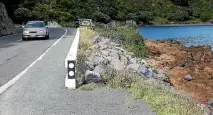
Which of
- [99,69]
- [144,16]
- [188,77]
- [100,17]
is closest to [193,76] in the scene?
[188,77]

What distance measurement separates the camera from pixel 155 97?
33.0 feet

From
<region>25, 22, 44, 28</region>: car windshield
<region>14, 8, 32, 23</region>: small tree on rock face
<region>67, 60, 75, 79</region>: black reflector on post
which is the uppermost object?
<region>67, 60, 75, 79</region>: black reflector on post

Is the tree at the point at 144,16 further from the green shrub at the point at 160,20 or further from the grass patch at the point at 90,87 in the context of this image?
the grass patch at the point at 90,87

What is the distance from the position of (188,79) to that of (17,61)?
10.5 metres

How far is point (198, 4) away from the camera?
478 ft

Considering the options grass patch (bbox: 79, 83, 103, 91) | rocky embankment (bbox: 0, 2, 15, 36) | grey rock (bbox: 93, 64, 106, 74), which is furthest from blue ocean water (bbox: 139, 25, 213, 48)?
grass patch (bbox: 79, 83, 103, 91)

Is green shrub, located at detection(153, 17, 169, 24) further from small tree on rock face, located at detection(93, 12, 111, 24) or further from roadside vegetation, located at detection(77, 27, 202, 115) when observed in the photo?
roadside vegetation, located at detection(77, 27, 202, 115)

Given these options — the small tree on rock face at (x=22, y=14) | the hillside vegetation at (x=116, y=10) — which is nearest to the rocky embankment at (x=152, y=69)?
the small tree on rock face at (x=22, y=14)

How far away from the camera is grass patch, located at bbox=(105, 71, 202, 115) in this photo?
8.91 m

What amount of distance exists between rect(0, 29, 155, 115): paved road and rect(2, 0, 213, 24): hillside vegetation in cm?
7109

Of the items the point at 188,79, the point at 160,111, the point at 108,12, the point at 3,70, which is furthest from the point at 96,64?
the point at 108,12

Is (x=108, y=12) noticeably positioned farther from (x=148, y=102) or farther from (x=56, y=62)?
(x=148, y=102)

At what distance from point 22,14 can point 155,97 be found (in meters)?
74.1

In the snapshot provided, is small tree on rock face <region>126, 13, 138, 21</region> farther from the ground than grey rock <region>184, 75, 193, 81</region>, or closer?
closer
